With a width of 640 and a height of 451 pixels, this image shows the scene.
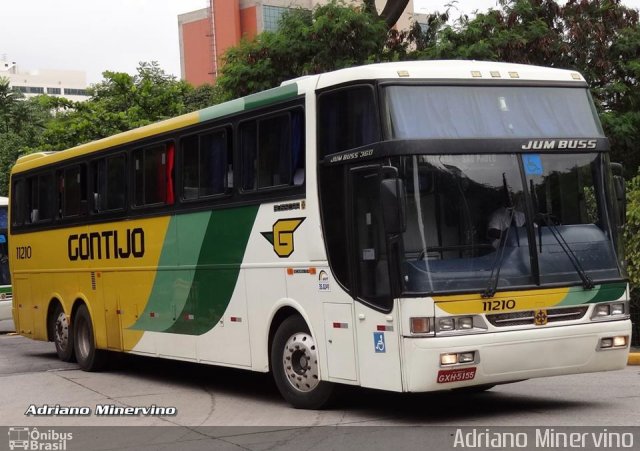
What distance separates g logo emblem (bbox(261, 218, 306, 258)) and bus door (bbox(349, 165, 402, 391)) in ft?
3.47

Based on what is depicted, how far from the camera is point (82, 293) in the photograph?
681 inches

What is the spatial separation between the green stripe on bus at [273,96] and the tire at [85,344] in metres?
6.04

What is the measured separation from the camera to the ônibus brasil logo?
10.2 meters

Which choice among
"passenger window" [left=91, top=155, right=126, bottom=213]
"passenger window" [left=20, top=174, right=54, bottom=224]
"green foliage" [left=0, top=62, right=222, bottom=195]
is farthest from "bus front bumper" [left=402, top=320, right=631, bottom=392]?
"green foliage" [left=0, top=62, right=222, bottom=195]

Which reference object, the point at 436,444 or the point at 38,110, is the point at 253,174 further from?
the point at 38,110

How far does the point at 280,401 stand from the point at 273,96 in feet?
11.2

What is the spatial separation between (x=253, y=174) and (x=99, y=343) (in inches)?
220

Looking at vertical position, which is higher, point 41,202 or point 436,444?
point 41,202

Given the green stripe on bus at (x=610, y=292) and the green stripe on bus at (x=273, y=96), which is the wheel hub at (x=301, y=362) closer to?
the green stripe on bus at (x=273, y=96)

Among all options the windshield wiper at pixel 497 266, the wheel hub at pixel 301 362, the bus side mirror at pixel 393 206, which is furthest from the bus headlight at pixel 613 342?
the wheel hub at pixel 301 362

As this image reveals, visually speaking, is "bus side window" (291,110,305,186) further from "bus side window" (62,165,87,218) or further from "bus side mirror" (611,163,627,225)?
"bus side window" (62,165,87,218)

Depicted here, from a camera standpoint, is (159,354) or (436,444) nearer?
(436,444)

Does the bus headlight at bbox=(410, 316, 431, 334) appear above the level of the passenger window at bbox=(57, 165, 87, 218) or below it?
below

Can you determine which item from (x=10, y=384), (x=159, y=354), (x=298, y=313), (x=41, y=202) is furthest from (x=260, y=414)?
(x=41, y=202)
